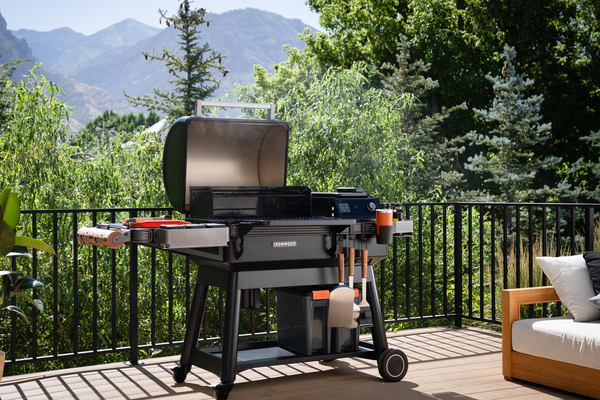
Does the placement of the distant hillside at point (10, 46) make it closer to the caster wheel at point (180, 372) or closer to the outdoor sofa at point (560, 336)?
the caster wheel at point (180, 372)

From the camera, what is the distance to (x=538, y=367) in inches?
103

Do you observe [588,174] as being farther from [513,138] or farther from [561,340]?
[561,340]

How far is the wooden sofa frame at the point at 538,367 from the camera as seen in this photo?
2.39 metres

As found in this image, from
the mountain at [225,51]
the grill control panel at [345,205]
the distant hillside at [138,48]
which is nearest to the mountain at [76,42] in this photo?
the distant hillside at [138,48]

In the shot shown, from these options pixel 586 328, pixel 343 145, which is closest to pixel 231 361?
pixel 586 328

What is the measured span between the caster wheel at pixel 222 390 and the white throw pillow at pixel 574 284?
5.42 feet

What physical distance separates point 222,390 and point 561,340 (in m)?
1.53

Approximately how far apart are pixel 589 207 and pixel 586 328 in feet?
3.34

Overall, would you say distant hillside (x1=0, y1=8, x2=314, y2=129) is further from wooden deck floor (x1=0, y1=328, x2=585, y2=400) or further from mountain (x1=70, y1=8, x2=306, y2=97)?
wooden deck floor (x1=0, y1=328, x2=585, y2=400)

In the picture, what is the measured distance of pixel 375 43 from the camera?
1590 cm

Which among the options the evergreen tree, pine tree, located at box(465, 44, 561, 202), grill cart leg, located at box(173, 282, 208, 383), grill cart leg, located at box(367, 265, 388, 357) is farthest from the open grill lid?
the evergreen tree

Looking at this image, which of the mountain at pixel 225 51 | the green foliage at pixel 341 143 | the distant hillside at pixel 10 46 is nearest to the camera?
the green foliage at pixel 341 143

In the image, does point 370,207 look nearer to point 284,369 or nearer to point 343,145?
point 284,369

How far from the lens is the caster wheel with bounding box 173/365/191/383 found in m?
2.78
